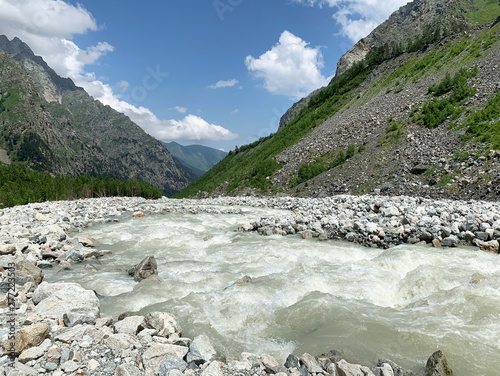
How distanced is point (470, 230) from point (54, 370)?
51.8 feet

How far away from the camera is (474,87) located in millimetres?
34812

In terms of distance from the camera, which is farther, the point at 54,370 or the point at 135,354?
the point at 135,354

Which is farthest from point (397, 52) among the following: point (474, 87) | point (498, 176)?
point (498, 176)

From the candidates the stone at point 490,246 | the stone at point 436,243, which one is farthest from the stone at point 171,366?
the stone at point 490,246

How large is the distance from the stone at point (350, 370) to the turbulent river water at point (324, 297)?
81 cm

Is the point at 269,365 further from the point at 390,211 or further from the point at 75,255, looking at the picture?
the point at 390,211

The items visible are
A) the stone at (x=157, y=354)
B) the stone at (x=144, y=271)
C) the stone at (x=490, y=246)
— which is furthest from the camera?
the stone at (x=490, y=246)

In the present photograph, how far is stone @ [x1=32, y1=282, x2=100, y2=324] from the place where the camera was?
596 cm

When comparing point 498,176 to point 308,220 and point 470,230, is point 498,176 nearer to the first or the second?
point 470,230

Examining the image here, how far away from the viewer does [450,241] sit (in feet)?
39.4

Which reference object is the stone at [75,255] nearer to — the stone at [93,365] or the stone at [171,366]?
the stone at [93,365]

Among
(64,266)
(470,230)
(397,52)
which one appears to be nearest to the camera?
(64,266)

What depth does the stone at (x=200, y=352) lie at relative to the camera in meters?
4.86

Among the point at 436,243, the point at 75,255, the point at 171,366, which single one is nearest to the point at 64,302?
the point at 171,366
